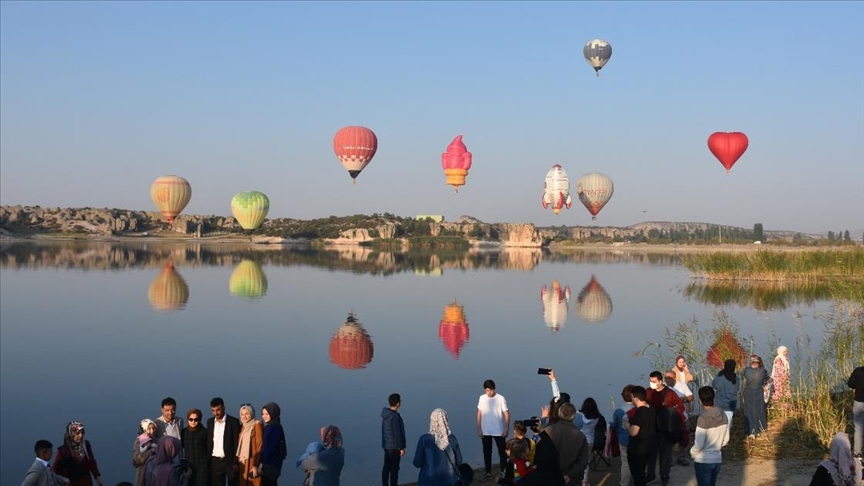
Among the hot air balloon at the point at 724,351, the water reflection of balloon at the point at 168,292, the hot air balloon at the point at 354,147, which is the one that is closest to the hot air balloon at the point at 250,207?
the hot air balloon at the point at 354,147

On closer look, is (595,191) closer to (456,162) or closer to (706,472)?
(456,162)

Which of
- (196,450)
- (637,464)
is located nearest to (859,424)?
(637,464)

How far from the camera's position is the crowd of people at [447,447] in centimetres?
595

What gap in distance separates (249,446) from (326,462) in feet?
2.46

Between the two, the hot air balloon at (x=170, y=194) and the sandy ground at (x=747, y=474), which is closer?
the sandy ground at (x=747, y=474)

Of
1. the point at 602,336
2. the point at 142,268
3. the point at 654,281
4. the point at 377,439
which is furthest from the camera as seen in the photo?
the point at 142,268

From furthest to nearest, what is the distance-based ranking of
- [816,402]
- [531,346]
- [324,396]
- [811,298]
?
[811,298], [531,346], [324,396], [816,402]

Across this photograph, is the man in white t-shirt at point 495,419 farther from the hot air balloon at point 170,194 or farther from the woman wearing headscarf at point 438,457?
the hot air balloon at point 170,194

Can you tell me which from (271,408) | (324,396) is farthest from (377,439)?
(271,408)

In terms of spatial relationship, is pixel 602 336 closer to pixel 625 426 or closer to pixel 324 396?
pixel 324 396

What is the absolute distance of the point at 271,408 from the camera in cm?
703

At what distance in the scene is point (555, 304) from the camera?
34500mm

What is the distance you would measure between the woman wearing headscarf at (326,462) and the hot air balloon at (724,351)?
8.88 metres

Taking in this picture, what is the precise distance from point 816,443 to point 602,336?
1477cm
